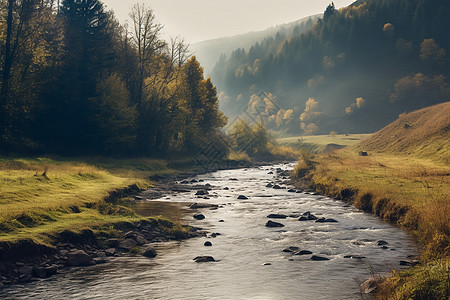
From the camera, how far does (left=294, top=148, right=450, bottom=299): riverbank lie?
11.8 m

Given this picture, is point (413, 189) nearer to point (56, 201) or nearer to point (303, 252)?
point (303, 252)

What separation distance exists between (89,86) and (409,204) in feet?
150

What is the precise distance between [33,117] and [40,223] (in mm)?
33584

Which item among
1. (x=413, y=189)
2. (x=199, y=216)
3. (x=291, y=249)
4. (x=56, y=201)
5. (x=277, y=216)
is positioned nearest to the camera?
(x=291, y=249)

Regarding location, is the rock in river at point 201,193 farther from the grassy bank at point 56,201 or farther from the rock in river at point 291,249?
the rock in river at point 291,249

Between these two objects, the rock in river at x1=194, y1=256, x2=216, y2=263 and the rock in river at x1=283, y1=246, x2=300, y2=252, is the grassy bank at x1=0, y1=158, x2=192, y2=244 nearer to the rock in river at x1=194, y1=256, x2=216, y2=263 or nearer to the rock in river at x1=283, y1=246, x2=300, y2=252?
the rock in river at x1=194, y1=256, x2=216, y2=263

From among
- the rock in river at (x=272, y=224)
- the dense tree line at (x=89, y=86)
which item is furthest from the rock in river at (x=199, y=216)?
the dense tree line at (x=89, y=86)

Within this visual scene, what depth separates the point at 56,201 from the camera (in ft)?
81.4

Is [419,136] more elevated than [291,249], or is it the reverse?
[291,249]

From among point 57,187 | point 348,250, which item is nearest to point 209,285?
point 348,250

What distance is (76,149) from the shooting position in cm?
5659

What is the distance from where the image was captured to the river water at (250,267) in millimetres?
14219

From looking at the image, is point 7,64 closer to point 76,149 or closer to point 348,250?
point 76,149

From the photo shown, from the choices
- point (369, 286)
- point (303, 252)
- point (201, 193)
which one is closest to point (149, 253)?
point (303, 252)
